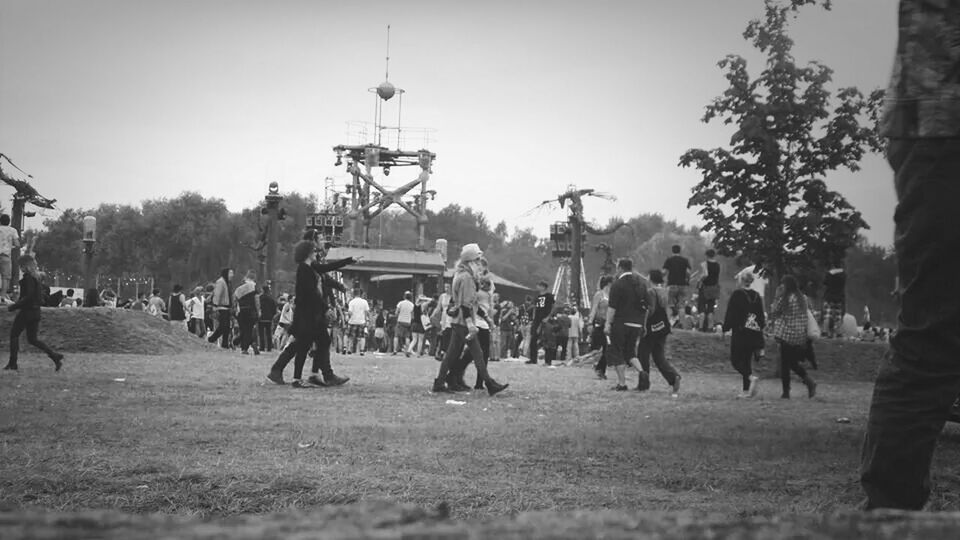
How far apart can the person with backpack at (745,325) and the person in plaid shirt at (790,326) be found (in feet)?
1.55

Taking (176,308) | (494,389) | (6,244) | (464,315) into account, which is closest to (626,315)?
(464,315)

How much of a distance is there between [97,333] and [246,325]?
3662 millimetres

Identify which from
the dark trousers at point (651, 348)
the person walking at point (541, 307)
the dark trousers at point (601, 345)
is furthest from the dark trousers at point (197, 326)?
the dark trousers at point (651, 348)

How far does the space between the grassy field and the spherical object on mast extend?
6675 cm

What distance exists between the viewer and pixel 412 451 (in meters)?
6.99

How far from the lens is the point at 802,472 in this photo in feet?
21.2

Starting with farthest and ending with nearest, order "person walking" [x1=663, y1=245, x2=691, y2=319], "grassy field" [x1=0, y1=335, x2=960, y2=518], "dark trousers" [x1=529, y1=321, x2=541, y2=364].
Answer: "dark trousers" [x1=529, y1=321, x2=541, y2=364] → "person walking" [x1=663, y1=245, x2=691, y2=319] → "grassy field" [x1=0, y1=335, x2=960, y2=518]

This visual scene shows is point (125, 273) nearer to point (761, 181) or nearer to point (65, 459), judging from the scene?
point (761, 181)

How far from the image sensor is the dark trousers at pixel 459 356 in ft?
44.9

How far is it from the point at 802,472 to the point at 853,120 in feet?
51.1

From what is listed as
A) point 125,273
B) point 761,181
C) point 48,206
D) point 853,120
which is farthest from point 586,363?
point 125,273

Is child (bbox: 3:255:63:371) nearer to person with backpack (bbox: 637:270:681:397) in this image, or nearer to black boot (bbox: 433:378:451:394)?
black boot (bbox: 433:378:451:394)

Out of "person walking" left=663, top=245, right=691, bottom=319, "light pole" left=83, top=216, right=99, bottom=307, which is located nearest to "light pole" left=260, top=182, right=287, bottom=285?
"light pole" left=83, top=216, right=99, bottom=307

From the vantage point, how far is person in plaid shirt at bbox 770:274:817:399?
586 inches
